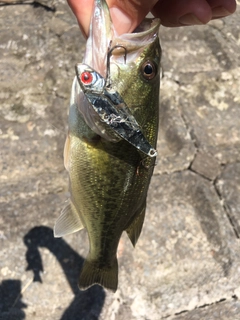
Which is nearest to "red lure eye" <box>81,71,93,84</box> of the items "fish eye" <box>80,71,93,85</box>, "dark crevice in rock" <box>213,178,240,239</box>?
"fish eye" <box>80,71,93,85</box>

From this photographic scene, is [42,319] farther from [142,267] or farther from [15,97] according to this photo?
[15,97]

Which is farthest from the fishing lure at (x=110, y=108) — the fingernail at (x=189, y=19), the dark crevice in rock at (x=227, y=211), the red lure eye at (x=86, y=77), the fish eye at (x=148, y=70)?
the dark crevice in rock at (x=227, y=211)

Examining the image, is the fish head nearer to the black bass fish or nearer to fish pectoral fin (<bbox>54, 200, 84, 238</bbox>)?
the black bass fish

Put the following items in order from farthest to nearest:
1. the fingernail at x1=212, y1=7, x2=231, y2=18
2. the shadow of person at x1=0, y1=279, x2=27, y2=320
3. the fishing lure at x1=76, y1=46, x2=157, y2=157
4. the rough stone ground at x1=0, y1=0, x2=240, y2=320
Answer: the rough stone ground at x1=0, y1=0, x2=240, y2=320, the shadow of person at x1=0, y1=279, x2=27, y2=320, the fingernail at x1=212, y1=7, x2=231, y2=18, the fishing lure at x1=76, y1=46, x2=157, y2=157

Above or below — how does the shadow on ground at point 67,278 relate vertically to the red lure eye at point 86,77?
below

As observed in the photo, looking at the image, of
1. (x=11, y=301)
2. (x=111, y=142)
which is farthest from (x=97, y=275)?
(x=11, y=301)

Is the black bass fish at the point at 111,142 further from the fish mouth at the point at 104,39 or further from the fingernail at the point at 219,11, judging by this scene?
the fingernail at the point at 219,11

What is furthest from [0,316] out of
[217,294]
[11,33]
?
[11,33]
